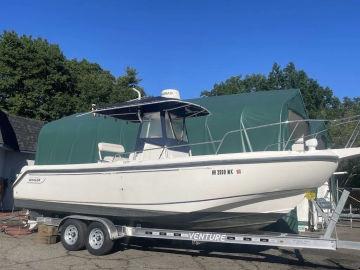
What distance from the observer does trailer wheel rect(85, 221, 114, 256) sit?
413 inches

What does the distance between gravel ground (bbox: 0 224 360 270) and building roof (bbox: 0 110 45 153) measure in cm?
969

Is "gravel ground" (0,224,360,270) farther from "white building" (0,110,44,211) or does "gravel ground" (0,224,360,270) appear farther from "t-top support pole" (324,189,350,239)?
"white building" (0,110,44,211)

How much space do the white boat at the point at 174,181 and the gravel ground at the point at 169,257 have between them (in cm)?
75

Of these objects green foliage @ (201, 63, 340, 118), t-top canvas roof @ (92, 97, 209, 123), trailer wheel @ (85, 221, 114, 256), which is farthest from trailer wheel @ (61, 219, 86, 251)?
green foliage @ (201, 63, 340, 118)

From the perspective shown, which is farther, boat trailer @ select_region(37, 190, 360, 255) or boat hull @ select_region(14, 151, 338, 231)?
boat hull @ select_region(14, 151, 338, 231)

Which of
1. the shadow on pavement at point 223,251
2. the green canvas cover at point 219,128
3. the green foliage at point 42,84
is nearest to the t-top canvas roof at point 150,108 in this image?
the green canvas cover at point 219,128

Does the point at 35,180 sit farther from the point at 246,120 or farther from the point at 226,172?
the point at 246,120

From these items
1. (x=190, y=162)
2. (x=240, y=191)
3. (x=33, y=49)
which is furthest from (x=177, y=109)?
(x=33, y=49)

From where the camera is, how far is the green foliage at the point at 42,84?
1351 inches

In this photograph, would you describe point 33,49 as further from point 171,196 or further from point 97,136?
point 171,196

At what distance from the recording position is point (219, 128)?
1433cm

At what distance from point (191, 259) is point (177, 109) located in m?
3.35

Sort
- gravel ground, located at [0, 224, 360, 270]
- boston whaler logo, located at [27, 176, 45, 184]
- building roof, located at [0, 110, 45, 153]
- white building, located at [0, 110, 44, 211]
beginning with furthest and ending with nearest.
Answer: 1. building roof, located at [0, 110, 45, 153]
2. white building, located at [0, 110, 44, 211]
3. boston whaler logo, located at [27, 176, 45, 184]
4. gravel ground, located at [0, 224, 360, 270]

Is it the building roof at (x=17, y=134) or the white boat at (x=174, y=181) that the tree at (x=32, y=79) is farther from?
the white boat at (x=174, y=181)
